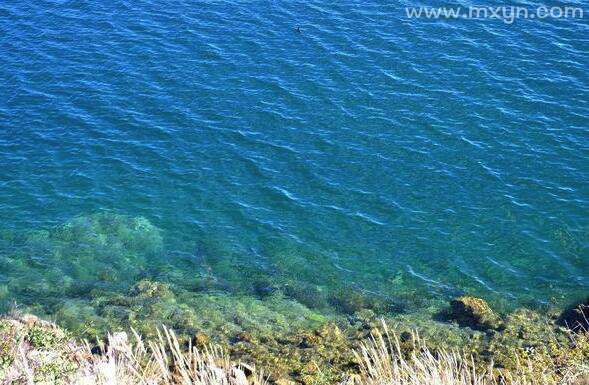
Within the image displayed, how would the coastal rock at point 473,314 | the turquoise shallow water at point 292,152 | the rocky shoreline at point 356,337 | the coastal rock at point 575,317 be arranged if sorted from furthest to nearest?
the turquoise shallow water at point 292,152, the coastal rock at point 473,314, the coastal rock at point 575,317, the rocky shoreline at point 356,337

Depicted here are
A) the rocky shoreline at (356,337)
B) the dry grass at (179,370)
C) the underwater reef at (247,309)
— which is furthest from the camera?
the underwater reef at (247,309)

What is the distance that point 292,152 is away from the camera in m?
48.2

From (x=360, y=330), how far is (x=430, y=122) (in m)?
19.0

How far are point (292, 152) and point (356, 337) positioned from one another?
16.0m

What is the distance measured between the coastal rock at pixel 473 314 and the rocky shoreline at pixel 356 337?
0.05 metres

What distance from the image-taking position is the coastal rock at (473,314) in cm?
3625

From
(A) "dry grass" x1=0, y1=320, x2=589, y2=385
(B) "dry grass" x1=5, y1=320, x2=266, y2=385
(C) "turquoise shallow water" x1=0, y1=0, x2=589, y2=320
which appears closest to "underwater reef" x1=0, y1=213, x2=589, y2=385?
(C) "turquoise shallow water" x1=0, y1=0, x2=589, y2=320

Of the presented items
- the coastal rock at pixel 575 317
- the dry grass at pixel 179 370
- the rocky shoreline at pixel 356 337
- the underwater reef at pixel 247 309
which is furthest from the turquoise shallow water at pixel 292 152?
the dry grass at pixel 179 370

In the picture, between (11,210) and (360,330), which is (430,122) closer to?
(360,330)

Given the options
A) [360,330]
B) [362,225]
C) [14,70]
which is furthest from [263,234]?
[14,70]

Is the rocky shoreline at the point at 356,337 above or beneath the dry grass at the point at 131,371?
beneath

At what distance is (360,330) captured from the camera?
36.1m

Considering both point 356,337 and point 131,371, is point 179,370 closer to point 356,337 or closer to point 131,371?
point 131,371

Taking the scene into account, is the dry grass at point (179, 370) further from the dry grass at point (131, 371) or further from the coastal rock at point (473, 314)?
the coastal rock at point (473, 314)
